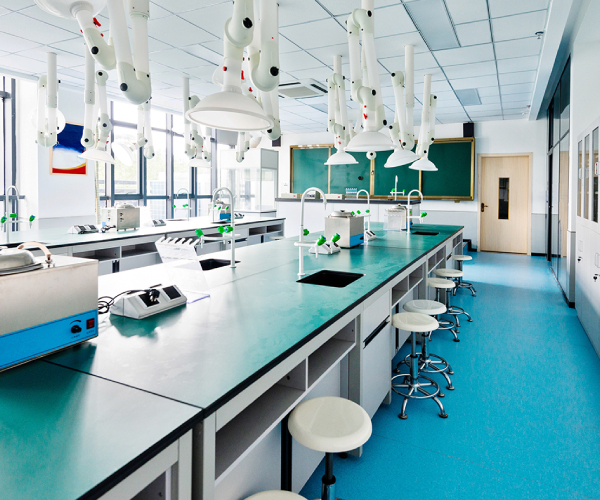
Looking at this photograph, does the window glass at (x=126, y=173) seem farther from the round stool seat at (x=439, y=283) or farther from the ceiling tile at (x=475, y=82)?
the round stool seat at (x=439, y=283)

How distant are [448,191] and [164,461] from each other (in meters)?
9.37

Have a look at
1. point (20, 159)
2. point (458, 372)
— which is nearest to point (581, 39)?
point (458, 372)

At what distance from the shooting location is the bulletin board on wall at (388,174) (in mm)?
9203

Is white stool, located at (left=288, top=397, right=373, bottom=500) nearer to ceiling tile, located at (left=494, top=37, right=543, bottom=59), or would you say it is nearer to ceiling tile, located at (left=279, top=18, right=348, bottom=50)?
ceiling tile, located at (left=279, top=18, right=348, bottom=50)

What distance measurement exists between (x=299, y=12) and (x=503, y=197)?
7021mm

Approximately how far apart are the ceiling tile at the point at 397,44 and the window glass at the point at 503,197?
5.33 metres

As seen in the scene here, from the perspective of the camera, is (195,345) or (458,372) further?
(458,372)

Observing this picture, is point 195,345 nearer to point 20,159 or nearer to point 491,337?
point 491,337

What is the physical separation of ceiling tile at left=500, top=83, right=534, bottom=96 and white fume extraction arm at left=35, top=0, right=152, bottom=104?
588cm

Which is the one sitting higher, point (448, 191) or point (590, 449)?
point (448, 191)

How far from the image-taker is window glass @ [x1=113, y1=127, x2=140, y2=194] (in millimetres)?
7898

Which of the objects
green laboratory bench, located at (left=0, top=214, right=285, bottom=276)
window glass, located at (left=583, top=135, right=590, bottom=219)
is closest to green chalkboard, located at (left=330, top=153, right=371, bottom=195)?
green laboratory bench, located at (left=0, top=214, right=285, bottom=276)

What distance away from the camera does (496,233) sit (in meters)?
9.30

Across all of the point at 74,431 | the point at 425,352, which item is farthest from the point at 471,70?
the point at 74,431
